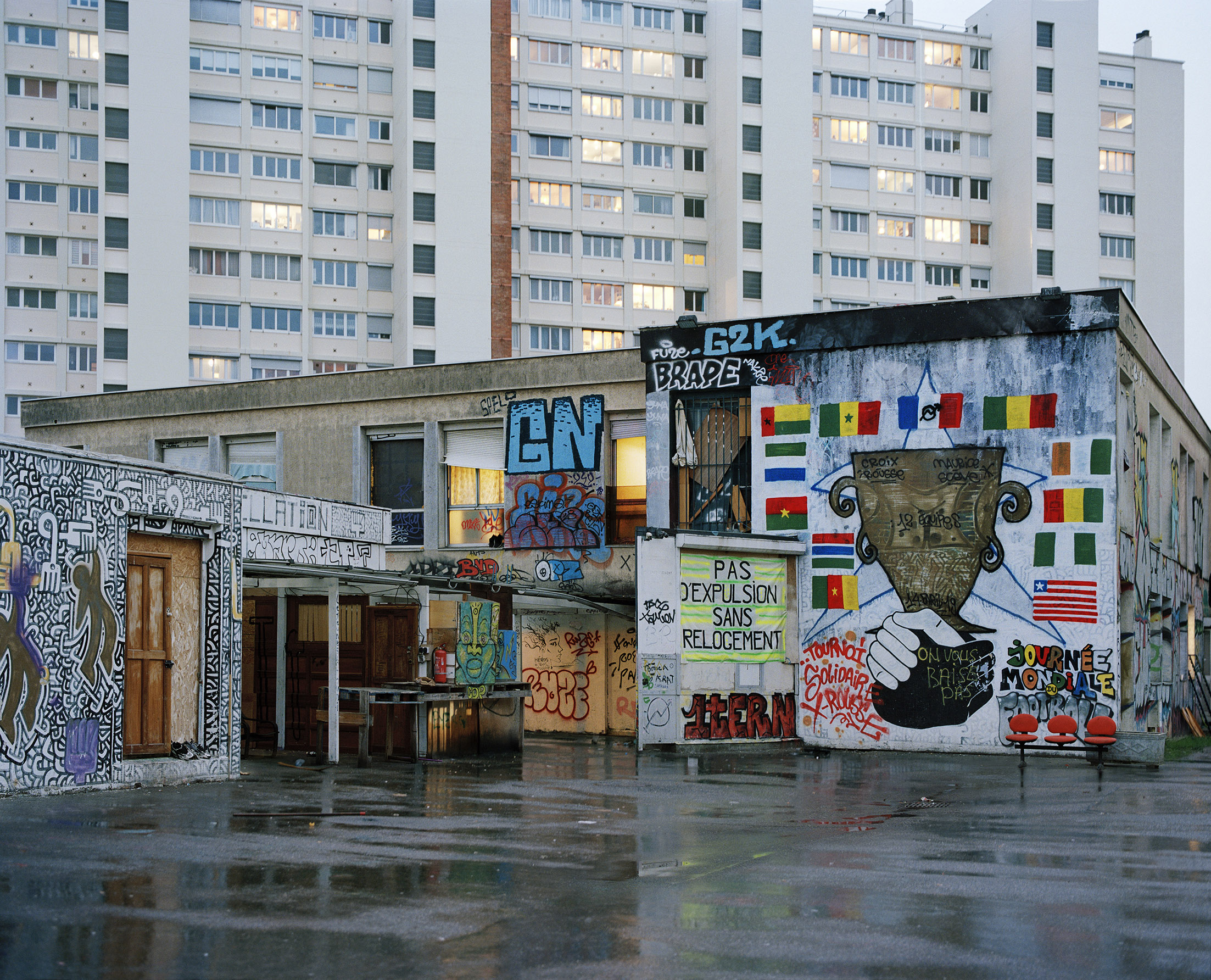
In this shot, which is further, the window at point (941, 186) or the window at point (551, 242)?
the window at point (941, 186)

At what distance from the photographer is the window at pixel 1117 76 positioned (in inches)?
3268

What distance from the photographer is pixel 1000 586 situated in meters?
25.9

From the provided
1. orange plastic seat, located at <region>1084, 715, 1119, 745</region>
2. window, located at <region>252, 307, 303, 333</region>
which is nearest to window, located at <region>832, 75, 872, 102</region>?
window, located at <region>252, 307, 303, 333</region>

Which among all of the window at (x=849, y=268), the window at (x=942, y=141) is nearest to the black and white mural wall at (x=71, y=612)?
the window at (x=849, y=268)

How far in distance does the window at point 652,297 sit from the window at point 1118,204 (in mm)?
27519

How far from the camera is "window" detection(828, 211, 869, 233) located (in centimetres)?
7812

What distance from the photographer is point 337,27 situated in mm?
72125

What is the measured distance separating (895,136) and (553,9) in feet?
72.2

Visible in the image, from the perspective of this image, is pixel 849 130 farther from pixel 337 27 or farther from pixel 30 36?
pixel 30 36

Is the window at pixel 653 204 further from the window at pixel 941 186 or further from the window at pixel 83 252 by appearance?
the window at pixel 83 252

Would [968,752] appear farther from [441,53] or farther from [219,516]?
[441,53]

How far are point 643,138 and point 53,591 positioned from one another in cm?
6432

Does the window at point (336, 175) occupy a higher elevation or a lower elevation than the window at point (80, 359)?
higher

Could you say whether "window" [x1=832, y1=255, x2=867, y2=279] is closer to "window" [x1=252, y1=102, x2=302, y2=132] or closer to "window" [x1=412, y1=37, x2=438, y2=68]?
"window" [x1=412, y1=37, x2=438, y2=68]
